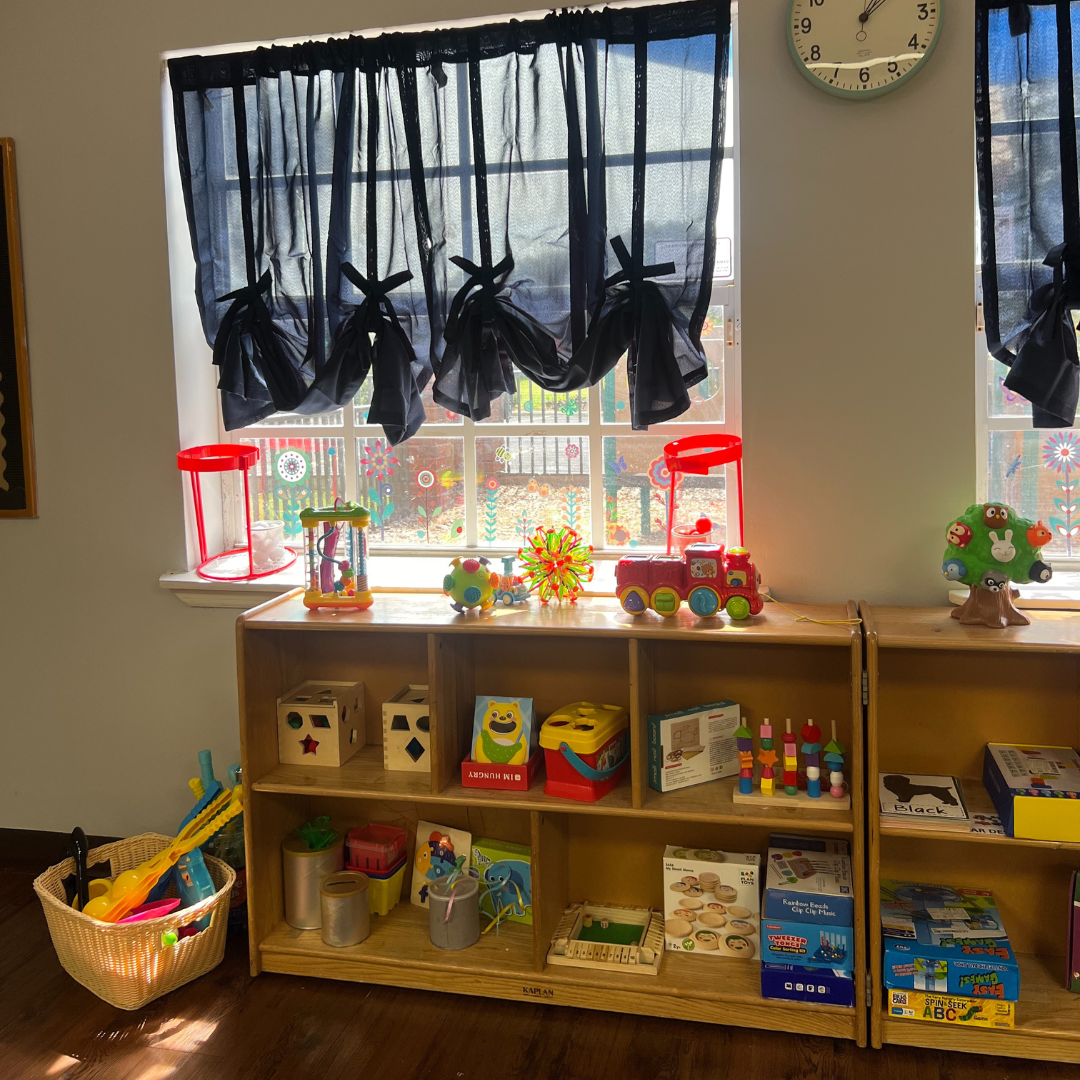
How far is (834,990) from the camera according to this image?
213cm

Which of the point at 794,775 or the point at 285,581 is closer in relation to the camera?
the point at 794,775

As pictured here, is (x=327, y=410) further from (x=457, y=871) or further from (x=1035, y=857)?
(x=1035, y=857)

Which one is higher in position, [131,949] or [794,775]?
[794,775]

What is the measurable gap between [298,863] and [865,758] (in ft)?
4.43

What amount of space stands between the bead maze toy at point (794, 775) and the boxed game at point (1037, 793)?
30 cm

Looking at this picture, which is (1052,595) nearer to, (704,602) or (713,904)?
(704,602)

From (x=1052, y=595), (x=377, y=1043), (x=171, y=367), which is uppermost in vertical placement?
(x=171, y=367)

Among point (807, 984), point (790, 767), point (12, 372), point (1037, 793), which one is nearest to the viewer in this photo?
point (1037, 793)

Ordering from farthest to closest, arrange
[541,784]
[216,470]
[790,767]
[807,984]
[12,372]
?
[12,372] → [216,470] → [541,784] → [790,767] → [807,984]

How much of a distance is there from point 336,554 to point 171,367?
75 centimetres

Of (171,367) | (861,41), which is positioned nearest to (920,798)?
(861,41)

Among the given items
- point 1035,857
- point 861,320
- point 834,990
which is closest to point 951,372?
point 861,320

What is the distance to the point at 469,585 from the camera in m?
2.31

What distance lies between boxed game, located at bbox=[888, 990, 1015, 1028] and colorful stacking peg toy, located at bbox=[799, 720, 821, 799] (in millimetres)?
421
